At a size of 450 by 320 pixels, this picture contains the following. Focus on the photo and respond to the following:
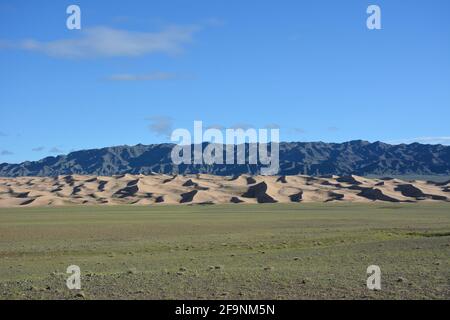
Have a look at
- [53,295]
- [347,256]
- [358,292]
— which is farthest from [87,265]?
[358,292]

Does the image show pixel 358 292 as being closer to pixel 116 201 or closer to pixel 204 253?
pixel 204 253

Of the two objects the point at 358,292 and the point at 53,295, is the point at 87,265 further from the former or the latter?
the point at 358,292

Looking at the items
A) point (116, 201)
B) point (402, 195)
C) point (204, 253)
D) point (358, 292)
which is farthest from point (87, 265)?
point (402, 195)

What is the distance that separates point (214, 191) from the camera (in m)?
105

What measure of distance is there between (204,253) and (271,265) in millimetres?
6138

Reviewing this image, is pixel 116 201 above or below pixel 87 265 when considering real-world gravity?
below

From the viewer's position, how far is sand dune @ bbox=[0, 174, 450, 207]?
9556 centimetres

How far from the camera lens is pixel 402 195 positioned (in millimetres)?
99438

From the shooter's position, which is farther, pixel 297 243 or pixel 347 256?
pixel 297 243

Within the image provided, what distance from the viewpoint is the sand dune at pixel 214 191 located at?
95.6 m
